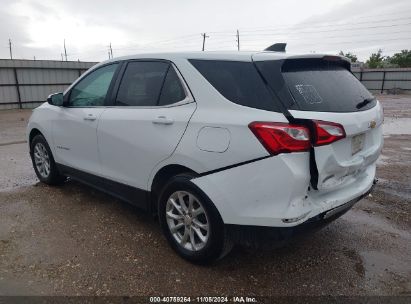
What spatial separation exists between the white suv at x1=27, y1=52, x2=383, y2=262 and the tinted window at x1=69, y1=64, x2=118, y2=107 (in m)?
0.20

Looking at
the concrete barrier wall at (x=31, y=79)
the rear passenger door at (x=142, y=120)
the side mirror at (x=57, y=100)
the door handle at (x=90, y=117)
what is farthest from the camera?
the concrete barrier wall at (x=31, y=79)

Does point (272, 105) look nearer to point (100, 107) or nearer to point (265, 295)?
point (265, 295)

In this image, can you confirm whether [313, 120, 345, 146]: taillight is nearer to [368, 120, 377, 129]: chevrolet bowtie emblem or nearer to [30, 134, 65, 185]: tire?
[368, 120, 377, 129]: chevrolet bowtie emblem

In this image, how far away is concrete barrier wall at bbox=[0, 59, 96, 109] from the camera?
17547 mm

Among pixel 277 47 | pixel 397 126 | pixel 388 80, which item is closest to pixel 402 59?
pixel 388 80

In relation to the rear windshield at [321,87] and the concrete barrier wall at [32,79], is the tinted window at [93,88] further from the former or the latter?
the concrete barrier wall at [32,79]

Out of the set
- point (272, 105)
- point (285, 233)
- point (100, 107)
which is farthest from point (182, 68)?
point (285, 233)

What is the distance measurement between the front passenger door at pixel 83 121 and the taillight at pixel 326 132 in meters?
2.28

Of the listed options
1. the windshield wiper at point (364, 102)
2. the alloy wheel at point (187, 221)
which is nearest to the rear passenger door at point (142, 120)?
the alloy wheel at point (187, 221)

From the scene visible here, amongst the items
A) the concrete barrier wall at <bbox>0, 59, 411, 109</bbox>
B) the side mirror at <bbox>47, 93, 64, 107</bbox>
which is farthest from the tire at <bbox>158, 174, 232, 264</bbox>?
the concrete barrier wall at <bbox>0, 59, 411, 109</bbox>

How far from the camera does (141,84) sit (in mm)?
3457

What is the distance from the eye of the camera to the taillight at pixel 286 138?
241 centimetres

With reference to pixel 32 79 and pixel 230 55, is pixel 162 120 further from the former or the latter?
pixel 32 79

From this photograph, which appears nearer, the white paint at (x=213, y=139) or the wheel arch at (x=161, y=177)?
the white paint at (x=213, y=139)
